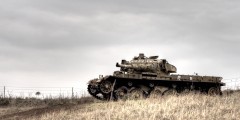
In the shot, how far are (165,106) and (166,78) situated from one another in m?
9.08

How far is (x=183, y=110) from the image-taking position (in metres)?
18.7

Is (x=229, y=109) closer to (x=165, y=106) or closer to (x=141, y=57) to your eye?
(x=165, y=106)

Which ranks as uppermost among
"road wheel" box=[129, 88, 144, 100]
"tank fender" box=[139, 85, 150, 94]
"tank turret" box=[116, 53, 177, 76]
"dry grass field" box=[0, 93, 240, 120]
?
"tank turret" box=[116, 53, 177, 76]

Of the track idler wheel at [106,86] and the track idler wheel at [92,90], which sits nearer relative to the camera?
the track idler wheel at [106,86]

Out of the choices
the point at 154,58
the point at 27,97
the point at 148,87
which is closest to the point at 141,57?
the point at 154,58

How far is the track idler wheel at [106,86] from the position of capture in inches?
1091

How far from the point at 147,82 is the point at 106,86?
8.62 feet

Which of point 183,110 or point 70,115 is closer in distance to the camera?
point 183,110

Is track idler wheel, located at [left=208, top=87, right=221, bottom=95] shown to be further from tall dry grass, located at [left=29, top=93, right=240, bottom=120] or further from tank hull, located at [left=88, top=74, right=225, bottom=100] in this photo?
tall dry grass, located at [left=29, top=93, right=240, bottom=120]

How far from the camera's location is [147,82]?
2873cm

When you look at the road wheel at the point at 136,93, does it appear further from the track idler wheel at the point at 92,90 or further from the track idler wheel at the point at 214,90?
the track idler wheel at the point at 214,90

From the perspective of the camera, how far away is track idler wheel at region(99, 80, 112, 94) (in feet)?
90.9

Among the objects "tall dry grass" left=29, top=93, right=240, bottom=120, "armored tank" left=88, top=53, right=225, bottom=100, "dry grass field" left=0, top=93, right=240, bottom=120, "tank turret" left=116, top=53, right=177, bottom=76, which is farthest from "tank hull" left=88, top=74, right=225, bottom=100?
"tall dry grass" left=29, top=93, right=240, bottom=120

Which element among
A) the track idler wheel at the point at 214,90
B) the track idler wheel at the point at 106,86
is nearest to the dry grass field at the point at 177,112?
the track idler wheel at the point at 106,86
